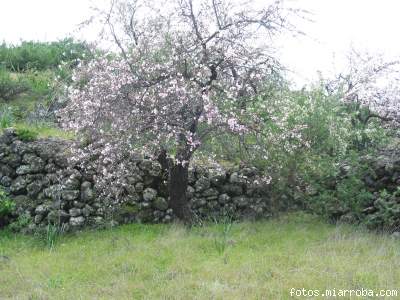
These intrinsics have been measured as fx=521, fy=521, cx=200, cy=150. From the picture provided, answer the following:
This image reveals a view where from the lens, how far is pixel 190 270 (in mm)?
6625

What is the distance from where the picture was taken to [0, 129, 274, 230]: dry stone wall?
8906mm

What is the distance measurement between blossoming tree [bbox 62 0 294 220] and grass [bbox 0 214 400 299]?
1441 mm

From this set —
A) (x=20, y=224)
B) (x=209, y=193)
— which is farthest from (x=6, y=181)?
(x=209, y=193)

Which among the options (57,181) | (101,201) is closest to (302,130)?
(101,201)

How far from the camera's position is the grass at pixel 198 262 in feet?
19.4

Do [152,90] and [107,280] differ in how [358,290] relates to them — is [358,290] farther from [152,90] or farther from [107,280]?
[152,90]

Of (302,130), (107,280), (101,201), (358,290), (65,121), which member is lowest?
(358,290)

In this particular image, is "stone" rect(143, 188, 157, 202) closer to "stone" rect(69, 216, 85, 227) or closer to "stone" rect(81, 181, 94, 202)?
"stone" rect(81, 181, 94, 202)

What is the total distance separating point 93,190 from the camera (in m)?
9.02

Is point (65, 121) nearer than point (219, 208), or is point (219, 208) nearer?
point (65, 121)

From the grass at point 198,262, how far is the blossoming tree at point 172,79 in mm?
1441

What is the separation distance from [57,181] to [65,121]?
47.4 inches

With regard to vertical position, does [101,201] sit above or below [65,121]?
below

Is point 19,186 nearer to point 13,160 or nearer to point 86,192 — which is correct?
point 13,160
